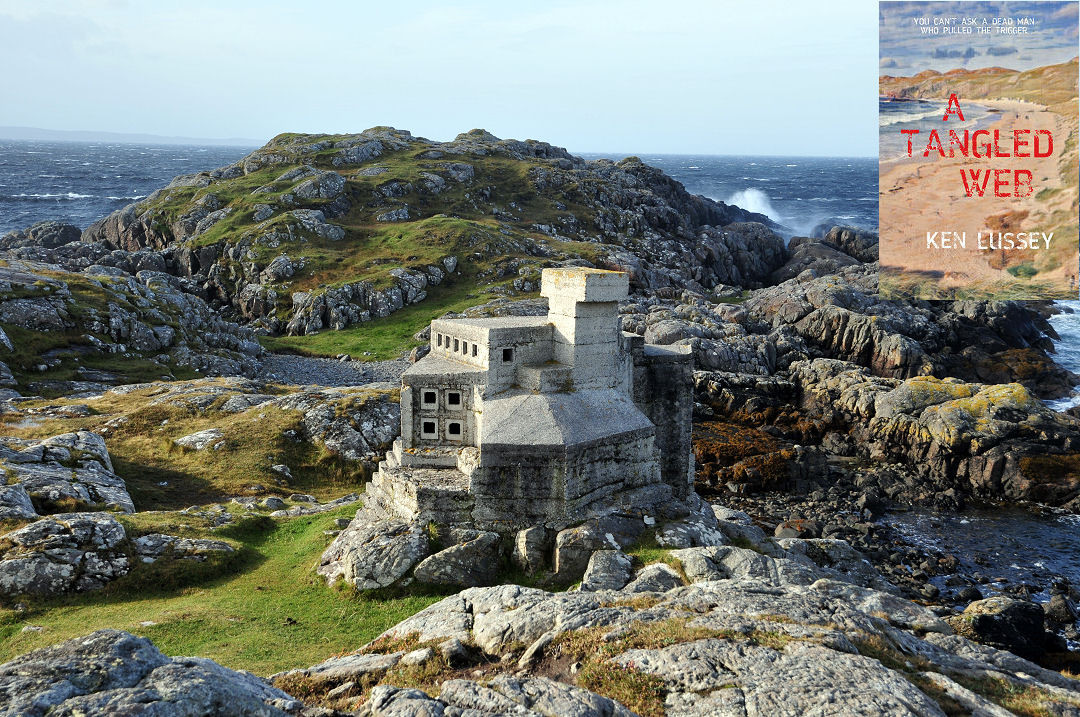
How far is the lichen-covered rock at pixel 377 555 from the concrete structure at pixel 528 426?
0.98 metres

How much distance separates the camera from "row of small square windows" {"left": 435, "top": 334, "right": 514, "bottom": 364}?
28625 mm

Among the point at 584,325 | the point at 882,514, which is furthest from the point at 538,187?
the point at 584,325

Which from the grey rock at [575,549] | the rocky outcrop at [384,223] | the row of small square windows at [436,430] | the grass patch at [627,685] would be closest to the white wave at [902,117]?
Result: the grey rock at [575,549]

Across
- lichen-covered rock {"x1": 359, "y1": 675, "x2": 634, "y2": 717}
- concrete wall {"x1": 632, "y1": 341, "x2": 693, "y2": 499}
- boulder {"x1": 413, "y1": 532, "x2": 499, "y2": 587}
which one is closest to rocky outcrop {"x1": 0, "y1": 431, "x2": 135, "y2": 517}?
boulder {"x1": 413, "y1": 532, "x2": 499, "y2": 587}

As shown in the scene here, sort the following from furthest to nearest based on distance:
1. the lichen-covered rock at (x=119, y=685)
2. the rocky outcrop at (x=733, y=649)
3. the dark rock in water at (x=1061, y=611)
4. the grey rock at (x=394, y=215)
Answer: the grey rock at (x=394, y=215) → the dark rock in water at (x=1061, y=611) → the rocky outcrop at (x=733, y=649) → the lichen-covered rock at (x=119, y=685)

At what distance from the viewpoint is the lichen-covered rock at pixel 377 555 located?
24781 mm

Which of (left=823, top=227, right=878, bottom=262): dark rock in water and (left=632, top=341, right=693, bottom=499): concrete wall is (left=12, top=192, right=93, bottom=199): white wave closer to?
(left=823, top=227, right=878, bottom=262): dark rock in water

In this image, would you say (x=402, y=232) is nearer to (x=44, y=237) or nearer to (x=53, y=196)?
(x=44, y=237)

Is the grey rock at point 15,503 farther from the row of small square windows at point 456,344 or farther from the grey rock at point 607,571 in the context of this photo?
the grey rock at point 607,571

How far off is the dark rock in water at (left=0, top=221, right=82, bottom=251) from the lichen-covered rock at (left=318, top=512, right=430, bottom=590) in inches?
4141

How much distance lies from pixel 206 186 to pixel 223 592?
4532 inches

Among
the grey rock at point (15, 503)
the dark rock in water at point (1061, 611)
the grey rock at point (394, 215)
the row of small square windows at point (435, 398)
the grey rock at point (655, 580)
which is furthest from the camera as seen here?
the grey rock at point (394, 215)

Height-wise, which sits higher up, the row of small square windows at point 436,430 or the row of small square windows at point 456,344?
the row of small square windows at point 456,344

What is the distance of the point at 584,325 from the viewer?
2872 cm
